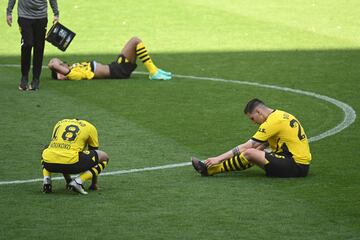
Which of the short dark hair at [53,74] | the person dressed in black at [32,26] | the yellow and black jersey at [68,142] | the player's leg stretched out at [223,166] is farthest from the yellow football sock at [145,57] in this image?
the yellow and black jersey at [68,142]

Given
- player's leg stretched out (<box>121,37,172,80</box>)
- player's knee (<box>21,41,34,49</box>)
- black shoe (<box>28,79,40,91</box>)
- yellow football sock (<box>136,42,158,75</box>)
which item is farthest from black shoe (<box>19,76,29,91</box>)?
yellow football sock (<box>136,42,158,75</box>)

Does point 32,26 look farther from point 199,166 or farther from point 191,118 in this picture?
point 199,166

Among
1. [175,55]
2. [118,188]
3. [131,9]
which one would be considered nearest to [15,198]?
[118,188]

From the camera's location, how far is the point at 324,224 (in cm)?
1034

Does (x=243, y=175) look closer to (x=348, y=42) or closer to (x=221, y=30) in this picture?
(x=348, y=42)

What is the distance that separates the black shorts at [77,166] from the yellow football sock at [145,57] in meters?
7.69

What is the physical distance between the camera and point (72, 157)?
11.6m

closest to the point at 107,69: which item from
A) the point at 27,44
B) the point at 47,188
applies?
the point at 27,44

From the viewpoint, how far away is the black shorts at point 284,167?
12.4 m

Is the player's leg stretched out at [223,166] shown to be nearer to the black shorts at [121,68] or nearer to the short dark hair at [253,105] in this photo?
the short dark hair at [253,105]

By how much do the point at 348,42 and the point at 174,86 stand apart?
5804 mm

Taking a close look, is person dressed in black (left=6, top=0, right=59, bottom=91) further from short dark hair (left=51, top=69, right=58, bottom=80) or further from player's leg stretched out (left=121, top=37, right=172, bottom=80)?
player's leg stretched out (left=121, top=37, right=172, bottom=80)

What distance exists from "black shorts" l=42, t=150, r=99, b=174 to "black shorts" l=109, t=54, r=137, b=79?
787cm

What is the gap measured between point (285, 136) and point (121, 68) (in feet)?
24.6
